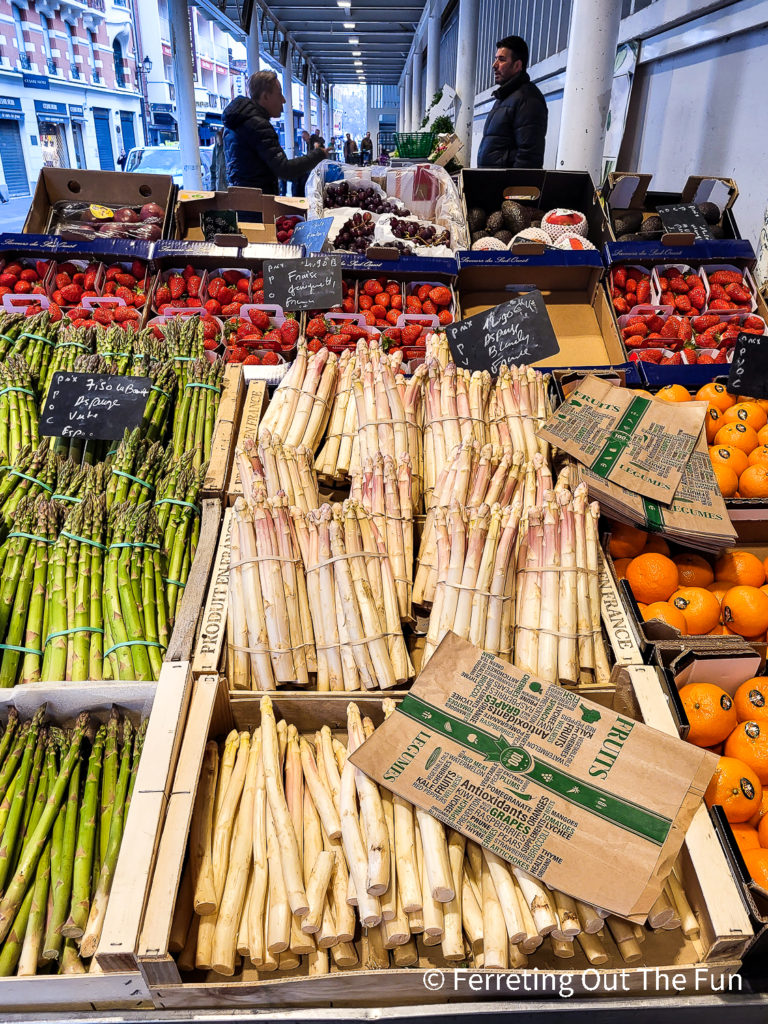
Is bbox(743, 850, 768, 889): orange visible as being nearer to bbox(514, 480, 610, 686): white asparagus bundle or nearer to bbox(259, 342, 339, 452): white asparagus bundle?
bbox(514, 480, 610, 686): white asparagus bundle

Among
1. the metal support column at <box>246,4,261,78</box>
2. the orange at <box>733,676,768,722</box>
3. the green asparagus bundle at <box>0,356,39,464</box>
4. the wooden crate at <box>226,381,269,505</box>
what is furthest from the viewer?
the metal support column at <box>246,4,261,78</box>

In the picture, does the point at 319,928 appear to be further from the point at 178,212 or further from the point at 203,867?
the point at 178,212

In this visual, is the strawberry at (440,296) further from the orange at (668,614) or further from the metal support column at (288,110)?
the metal support column at (288,110)

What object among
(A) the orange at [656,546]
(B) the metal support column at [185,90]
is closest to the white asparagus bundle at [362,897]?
(A) the orange at [656,546]

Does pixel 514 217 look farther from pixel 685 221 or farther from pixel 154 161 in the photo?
pixel 154 161

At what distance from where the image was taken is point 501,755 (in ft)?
5.50

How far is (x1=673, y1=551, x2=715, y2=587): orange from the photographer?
8.36 ft

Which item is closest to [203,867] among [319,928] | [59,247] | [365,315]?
[319,928]

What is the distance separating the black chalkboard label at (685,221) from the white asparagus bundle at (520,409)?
2.73 m

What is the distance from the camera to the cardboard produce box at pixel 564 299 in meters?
4.57

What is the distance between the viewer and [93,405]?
292cm

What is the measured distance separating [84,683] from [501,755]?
1.31 metres

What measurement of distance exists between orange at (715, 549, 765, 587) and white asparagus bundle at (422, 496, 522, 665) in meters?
1.05

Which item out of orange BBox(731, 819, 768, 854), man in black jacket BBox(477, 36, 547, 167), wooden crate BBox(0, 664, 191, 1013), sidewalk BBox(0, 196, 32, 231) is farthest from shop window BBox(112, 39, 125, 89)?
orange BBox(731, 819, 768, 854)
